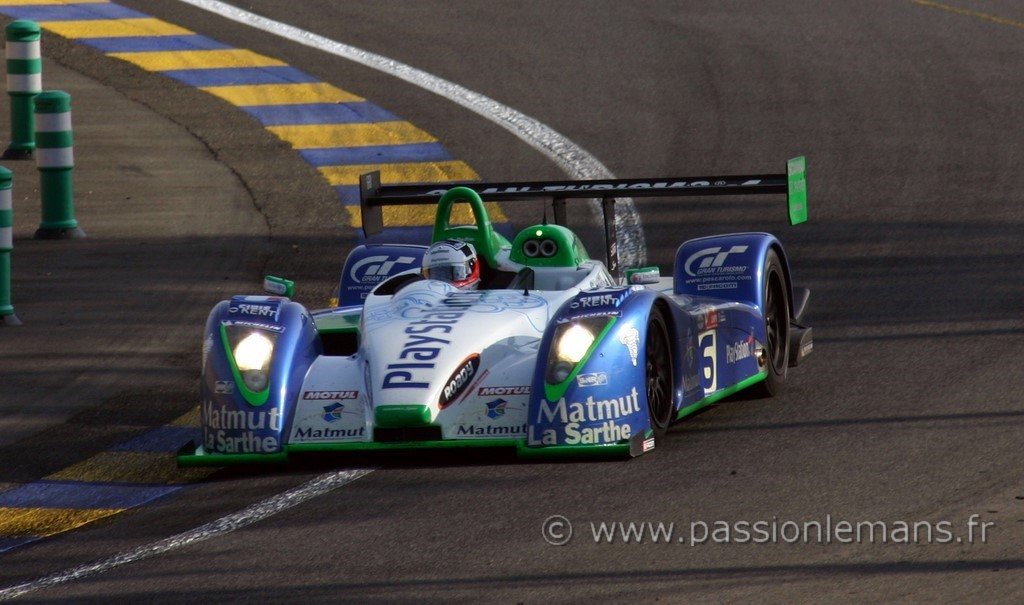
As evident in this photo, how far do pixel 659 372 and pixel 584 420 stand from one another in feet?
→ 2.35

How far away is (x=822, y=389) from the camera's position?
9031 mm

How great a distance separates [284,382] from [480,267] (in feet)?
5.05

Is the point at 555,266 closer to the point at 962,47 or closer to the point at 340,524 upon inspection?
the point at 340,524

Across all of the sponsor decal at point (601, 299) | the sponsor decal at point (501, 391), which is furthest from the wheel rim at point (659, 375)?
the sponsor decal at point (501, 391)

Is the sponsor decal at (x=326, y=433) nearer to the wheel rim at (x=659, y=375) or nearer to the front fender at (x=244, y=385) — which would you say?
the front fender at (x=244, y=385)

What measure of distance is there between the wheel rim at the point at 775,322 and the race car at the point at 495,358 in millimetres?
63

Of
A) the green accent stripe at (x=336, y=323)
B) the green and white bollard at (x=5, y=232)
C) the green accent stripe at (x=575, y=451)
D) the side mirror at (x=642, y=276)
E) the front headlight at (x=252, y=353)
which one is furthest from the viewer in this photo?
the green and white bollard at (x=5, y=232)

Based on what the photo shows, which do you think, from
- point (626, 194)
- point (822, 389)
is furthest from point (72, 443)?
point (822, 389)

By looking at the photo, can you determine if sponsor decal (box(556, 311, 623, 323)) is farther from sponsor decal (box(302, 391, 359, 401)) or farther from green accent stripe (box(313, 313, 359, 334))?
green accent stripe (box(313, 313, 359, 334))

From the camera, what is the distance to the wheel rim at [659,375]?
791cm

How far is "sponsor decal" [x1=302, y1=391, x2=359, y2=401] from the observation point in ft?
25.5

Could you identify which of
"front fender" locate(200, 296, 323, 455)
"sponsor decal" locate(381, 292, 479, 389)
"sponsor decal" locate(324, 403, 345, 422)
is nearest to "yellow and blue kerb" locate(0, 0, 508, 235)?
"front fender" locate(200, 296, 323, 455)

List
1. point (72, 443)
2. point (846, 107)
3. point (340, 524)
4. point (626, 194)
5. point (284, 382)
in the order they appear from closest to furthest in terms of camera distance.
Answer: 1. point (340, 524)
2. point (284, 382)
3. point (72, 443)
4. point (626, 194)
5. point (846, 107)

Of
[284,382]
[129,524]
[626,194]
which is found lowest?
[129,524]
